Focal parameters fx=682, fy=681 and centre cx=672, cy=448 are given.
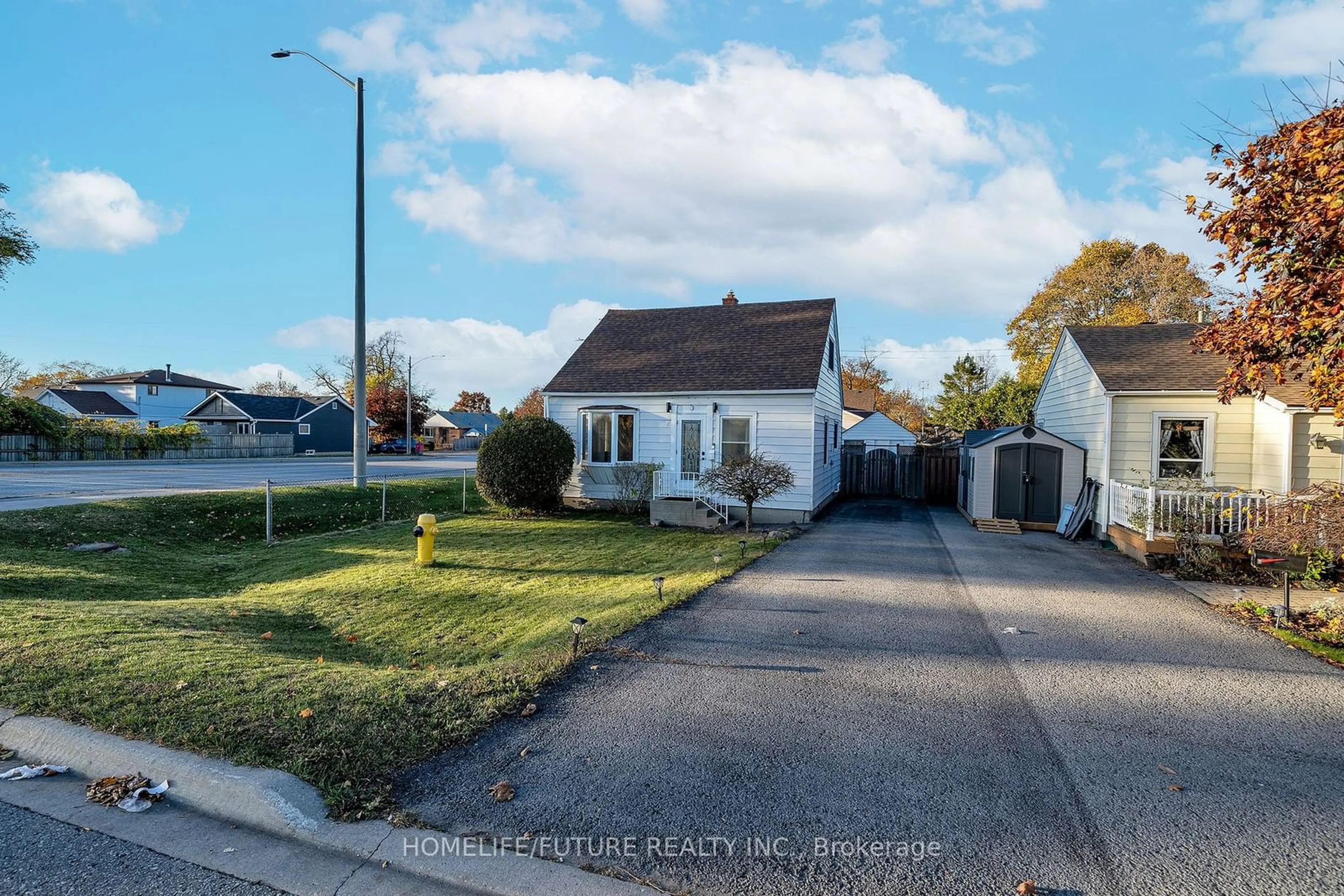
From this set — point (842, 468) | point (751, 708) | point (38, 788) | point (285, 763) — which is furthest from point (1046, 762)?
point (842, 468)

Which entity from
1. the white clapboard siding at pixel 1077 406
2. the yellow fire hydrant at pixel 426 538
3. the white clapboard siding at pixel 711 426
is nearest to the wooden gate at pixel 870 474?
the white clapboard siding at pixel 1077 406

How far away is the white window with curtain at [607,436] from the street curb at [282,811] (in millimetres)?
13175

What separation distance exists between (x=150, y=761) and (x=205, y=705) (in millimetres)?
518

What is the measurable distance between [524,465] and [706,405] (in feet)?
14.5

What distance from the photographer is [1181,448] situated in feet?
42.5

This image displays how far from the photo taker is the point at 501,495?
15656 mm

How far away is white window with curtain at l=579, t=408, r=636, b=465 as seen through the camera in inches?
664

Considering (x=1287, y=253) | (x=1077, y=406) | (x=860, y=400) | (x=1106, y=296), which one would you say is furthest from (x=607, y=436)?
(x=860, y=400)

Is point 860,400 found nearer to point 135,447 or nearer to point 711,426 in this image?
point 711,426

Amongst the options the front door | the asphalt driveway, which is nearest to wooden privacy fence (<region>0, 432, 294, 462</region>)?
the front door

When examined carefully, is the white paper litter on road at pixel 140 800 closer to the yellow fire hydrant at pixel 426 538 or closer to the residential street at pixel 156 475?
the yellow fire hydrant at pixel 426 538

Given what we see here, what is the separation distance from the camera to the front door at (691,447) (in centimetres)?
1619

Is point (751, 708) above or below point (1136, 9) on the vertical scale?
below

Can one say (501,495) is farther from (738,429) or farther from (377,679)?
(377,679)
